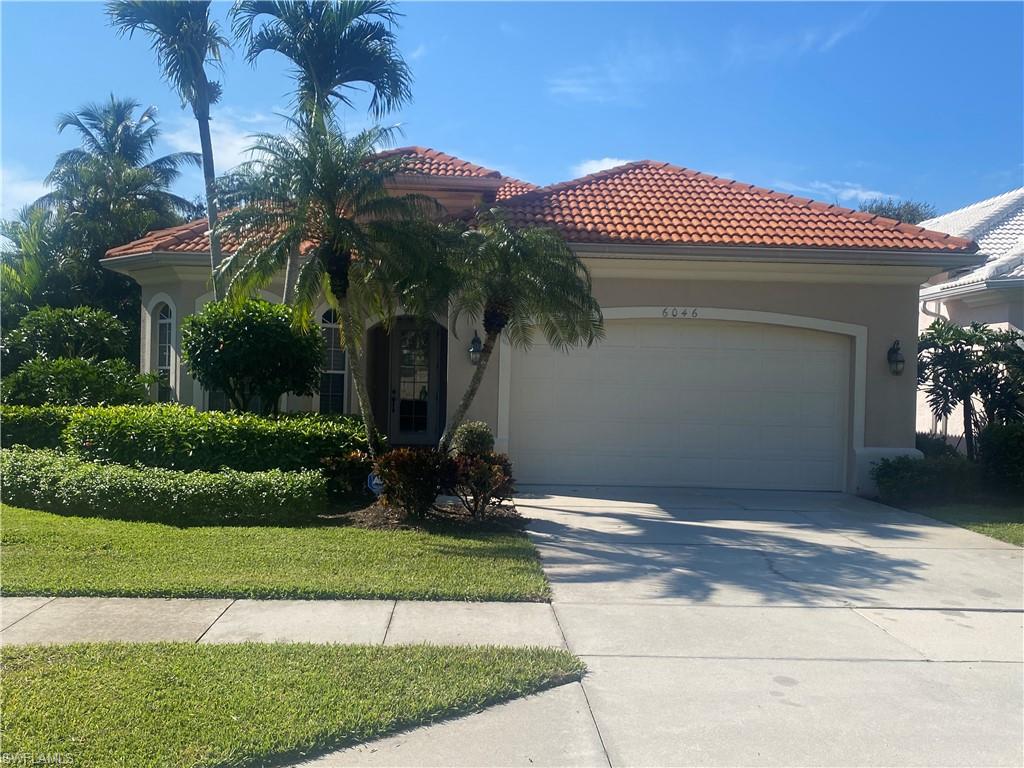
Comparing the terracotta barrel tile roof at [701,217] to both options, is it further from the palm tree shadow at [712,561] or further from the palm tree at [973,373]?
the palm tree shadow at [712,561]

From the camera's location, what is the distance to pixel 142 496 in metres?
9.46

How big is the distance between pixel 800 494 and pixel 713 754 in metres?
9.75

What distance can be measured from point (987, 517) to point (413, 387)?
9998 millimetres

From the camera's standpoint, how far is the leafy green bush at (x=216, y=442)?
1068 centimetres

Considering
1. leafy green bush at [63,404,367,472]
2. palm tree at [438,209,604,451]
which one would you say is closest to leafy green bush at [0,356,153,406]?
leafy green bush at [63,404,367,472]

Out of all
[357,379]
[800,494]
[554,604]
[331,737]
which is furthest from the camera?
[800,494]

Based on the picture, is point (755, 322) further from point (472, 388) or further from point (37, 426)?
point (37, 426)

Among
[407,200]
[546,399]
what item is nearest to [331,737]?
[407,200]

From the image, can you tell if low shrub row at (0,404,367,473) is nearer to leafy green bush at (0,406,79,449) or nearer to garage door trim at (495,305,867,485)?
leafy green bush at (0,406,79,449)

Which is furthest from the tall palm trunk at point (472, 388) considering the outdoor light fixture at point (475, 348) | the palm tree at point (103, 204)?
the palm tree at point (103, 204)

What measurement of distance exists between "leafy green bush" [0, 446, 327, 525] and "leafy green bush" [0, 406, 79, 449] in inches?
108

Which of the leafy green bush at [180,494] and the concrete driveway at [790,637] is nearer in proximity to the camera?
the concrete driveway at [790,637]

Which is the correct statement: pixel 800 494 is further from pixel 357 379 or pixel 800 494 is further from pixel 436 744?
pixel 436 744

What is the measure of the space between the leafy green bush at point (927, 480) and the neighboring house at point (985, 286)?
3097 mm
